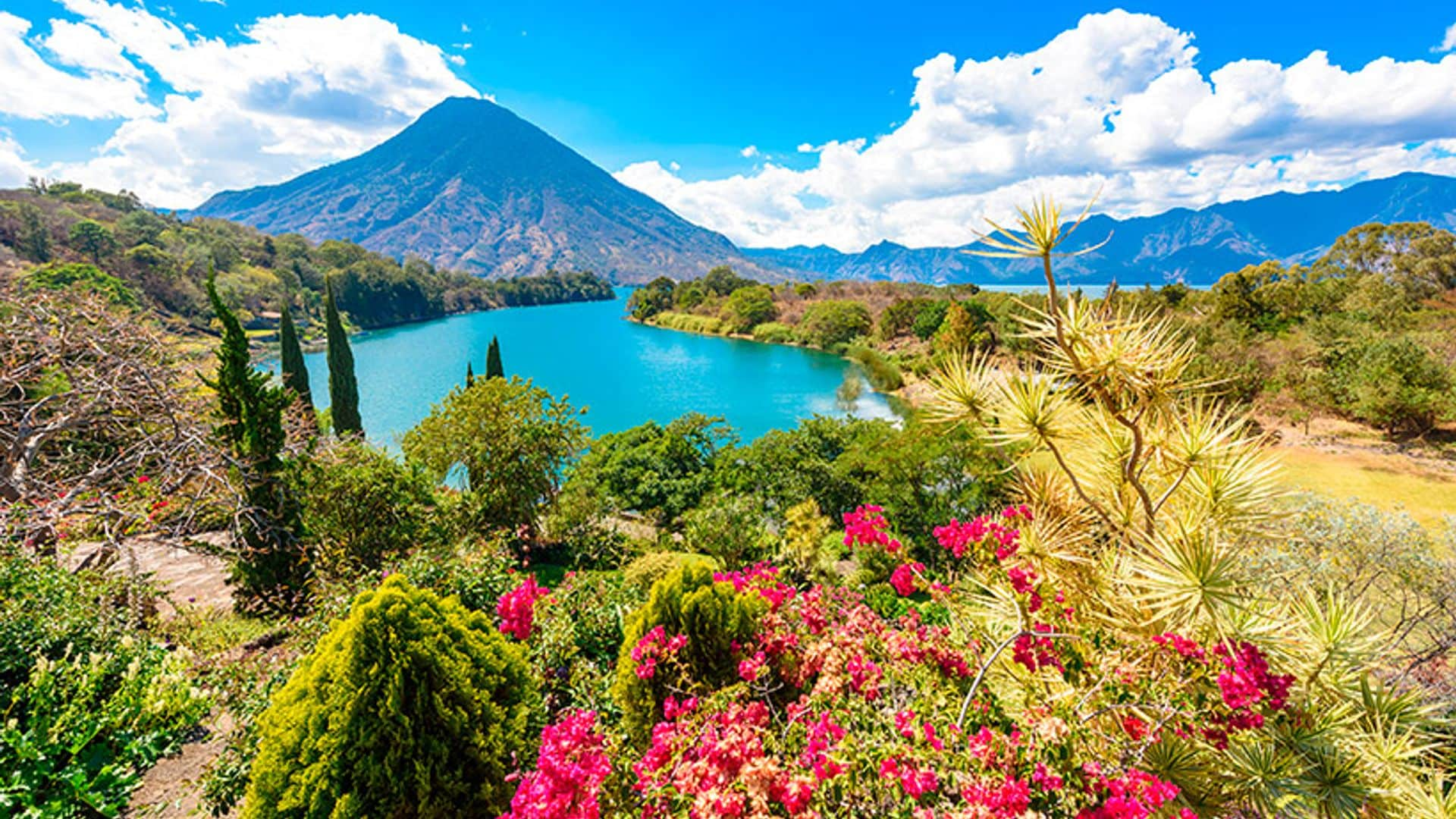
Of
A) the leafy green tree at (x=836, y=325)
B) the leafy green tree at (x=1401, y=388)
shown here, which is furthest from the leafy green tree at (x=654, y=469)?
the leafy green tree at (x=836, y=325)

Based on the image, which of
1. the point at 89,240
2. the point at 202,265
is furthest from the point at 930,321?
the point at 202,265

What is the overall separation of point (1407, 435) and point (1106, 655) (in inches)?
1067

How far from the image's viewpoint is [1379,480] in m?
16.6

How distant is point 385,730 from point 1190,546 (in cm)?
429

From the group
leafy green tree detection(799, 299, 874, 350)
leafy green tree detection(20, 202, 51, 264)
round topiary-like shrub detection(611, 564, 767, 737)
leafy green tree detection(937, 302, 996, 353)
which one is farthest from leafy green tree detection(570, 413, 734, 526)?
leafy green tree detection(20, 202, 51, 264)

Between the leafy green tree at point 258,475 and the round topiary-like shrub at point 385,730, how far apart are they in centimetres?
495

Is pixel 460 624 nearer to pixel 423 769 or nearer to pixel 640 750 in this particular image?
pixel 423 769

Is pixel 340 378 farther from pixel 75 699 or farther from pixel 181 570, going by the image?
pixel 75 699

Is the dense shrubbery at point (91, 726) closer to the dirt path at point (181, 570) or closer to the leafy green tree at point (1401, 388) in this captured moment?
the dirt path at point (181, 570)

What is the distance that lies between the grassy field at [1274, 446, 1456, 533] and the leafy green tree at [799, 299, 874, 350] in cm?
3570

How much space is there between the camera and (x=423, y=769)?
3285 millimetres

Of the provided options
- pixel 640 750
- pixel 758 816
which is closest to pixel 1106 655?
pixel 758 816

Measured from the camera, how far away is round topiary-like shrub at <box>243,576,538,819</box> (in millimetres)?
3199

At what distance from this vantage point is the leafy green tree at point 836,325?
175ft
